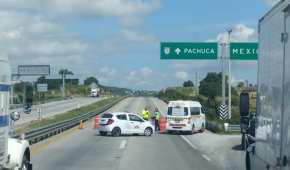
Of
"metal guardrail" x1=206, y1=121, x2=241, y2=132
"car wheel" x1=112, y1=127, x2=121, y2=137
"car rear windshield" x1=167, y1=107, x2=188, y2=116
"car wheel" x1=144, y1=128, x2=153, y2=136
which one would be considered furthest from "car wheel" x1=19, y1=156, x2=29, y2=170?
"car rear windshield" x1=167, y1=107, x2=188, y2=116

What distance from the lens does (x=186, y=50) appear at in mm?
58094

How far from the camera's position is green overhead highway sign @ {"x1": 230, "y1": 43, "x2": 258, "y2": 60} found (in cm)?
5691

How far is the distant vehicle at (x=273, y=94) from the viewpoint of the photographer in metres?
8.16

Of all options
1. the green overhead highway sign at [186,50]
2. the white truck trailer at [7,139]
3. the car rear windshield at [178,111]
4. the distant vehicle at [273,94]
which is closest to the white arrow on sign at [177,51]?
the green overhead highway sign at [186,50]

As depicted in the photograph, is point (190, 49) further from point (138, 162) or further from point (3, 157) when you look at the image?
point (3, 157)

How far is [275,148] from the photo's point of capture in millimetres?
8781

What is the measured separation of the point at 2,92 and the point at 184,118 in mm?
32204

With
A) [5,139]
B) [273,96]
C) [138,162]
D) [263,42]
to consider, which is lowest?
[138,162]

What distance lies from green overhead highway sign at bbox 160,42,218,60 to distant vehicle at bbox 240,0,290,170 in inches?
1829

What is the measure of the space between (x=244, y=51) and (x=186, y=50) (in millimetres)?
4947

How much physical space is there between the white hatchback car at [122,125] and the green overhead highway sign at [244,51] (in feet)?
57.1

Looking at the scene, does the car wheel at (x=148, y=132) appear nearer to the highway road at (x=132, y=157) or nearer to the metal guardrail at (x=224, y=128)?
the metal guardrail at (x=224, y=128)

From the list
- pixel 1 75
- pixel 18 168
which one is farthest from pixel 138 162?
pixel 1 75

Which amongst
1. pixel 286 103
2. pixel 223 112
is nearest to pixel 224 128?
pixel 223 112
